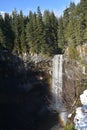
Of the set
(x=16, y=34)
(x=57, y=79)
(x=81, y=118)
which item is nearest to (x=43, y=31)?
(x=16, y=34)

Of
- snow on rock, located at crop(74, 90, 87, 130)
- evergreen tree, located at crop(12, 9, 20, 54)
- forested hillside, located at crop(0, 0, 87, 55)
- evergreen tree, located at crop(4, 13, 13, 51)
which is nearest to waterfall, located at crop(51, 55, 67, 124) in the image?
forested hillside, located at crop(0, 0, 87, 55)

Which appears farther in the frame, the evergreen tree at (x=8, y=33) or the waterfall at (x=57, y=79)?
the evergreen tree at (x=8, y=33)

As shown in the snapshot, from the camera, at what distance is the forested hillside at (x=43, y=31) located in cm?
6301

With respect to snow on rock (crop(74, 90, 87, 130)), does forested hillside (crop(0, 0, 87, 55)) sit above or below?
above

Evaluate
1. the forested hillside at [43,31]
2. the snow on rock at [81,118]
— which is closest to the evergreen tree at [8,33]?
the forested hillside at [43,31]

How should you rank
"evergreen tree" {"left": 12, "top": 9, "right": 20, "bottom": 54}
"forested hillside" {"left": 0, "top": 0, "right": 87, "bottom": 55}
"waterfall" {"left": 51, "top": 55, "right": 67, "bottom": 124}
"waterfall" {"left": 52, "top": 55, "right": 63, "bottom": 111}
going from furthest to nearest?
"evergreen tree" {"left": 12, "top": 9, "right": 20, "bottom": 54} < "forested hillside" {"left": 0, "top": 0, "right": 87, "bottom": 55} < "waterfall" {"left": 52, "top": 55, "right": 63, "bottom": 111} < "waterfall" {"left": 51, "top": 55, "right": 67, "bottom": 124}

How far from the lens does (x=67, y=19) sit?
72.7 metres

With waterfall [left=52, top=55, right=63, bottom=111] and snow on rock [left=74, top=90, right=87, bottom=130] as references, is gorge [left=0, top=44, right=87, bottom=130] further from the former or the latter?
snow on rock [left=74, top=90, right=87, bottom=130]

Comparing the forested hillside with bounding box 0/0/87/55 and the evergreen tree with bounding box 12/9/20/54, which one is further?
the evergreen tree with bounding box 12/9/20/54

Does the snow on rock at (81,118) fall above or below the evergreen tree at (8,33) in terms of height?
below

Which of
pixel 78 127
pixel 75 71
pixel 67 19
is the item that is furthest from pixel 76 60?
pixel 78 127

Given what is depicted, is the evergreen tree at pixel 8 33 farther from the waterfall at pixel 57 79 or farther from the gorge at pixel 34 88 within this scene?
the waterfall at pixel 57 79

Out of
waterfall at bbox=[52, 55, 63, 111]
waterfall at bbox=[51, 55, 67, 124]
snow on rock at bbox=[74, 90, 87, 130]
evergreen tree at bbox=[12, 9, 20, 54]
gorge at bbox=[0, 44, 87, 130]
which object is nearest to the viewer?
snow on rock at bbox=[74, 90, 87, 130]

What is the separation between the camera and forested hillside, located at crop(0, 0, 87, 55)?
63.0 metres
